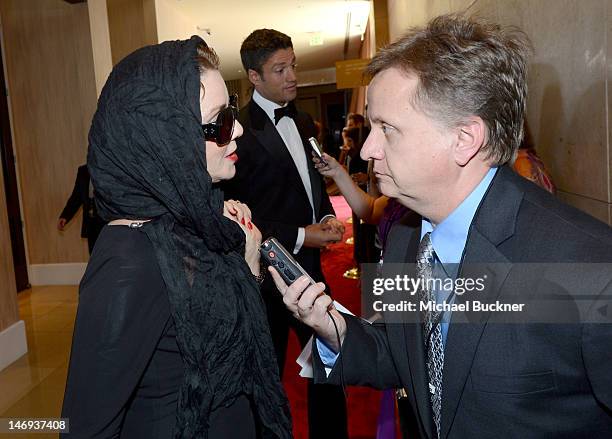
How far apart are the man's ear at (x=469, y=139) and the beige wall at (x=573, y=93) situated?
36 centimetres

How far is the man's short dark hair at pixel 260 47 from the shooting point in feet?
9.29

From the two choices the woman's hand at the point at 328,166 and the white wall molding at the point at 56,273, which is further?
the white wall molding at the point at 56,273

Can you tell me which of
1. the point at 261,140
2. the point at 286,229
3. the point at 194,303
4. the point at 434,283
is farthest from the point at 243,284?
the point at 261,140

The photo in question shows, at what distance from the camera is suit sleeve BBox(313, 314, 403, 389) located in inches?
53.6

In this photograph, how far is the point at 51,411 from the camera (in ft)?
10.8

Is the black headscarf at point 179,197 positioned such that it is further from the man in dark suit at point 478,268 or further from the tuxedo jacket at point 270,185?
the tuxedo jacket at point 270,185

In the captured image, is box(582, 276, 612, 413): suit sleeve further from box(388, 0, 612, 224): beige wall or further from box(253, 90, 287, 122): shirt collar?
box(253, 90, 287, 122): shirt collar

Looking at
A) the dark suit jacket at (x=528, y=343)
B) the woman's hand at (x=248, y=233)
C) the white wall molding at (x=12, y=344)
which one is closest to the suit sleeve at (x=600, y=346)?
the dark suit jacket at (x=528, y=343)

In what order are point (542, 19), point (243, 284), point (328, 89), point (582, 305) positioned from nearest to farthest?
point (582, 305) → point (243, 284) → point (542, 19) → point (328, 89)

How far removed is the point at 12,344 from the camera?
4.18 m

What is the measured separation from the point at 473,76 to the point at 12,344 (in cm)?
433

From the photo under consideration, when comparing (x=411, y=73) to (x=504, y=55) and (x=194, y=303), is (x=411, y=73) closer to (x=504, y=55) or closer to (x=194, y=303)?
(x=504, y=55)

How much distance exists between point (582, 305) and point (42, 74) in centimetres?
723

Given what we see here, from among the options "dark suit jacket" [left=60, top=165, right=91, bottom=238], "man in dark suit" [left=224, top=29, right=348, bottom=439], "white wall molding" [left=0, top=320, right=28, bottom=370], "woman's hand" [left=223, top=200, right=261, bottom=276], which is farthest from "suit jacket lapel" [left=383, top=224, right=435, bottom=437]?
"dark suit jacket" [left=60, top=165, right=91, bottom=238]
